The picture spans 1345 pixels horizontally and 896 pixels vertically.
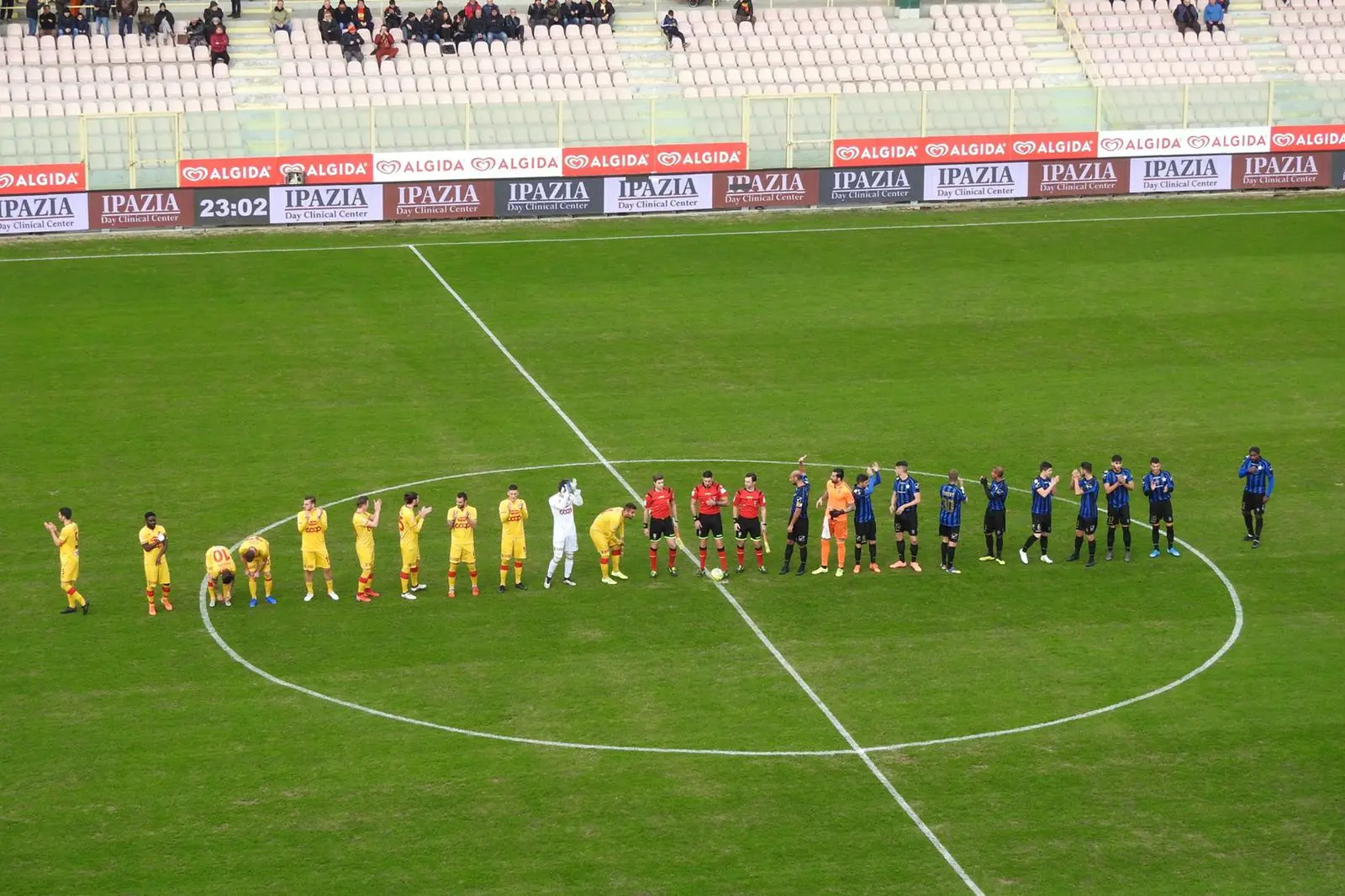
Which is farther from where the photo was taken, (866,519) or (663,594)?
(866,519)

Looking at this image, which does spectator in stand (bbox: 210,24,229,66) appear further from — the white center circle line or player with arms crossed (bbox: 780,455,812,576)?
player with arms crossed (bbox: 780,455,812,576)

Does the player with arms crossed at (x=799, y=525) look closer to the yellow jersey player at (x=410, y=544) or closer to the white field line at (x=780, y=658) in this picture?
the white field line at (x=780, y=658)

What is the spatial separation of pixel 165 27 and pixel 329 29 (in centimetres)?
428

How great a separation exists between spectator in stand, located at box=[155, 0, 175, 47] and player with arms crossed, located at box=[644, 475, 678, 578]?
28900mm

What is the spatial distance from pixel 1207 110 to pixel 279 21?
2528 centimetres

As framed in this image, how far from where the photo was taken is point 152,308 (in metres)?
40.9

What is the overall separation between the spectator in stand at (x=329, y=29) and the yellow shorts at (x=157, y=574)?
28.6 m

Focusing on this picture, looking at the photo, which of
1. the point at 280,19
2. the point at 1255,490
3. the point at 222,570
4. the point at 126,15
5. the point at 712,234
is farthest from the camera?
the point at 280,19

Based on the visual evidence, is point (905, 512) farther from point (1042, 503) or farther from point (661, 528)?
point (661, 528)

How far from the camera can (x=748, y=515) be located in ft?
90.6

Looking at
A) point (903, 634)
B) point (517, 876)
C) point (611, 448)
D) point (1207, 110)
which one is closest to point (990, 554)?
point (903, 634)

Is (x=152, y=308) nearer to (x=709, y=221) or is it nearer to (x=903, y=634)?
(x=709, y=221)

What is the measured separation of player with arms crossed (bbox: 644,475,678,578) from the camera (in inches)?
1081

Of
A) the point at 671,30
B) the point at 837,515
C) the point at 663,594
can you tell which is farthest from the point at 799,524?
the point at 671,30
